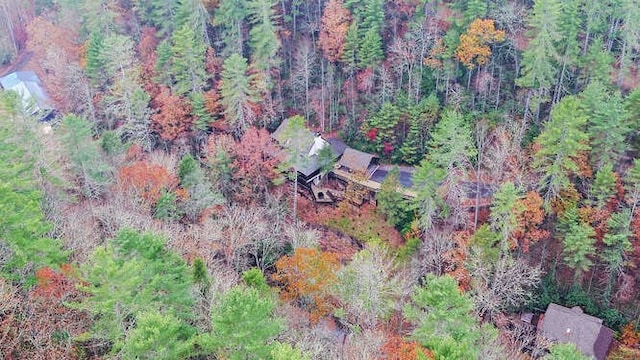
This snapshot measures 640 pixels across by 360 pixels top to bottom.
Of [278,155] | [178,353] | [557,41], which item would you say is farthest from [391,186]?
[178,353]

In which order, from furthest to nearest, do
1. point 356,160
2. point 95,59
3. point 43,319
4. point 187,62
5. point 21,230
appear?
point 95,59 < point 187,62 < point 356,160 < point 21,230 < point 43,319

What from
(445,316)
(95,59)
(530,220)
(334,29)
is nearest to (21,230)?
(445,316)

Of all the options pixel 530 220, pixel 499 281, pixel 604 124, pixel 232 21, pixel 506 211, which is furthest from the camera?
pixel 232 21

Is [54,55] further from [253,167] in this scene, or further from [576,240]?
[576,240]

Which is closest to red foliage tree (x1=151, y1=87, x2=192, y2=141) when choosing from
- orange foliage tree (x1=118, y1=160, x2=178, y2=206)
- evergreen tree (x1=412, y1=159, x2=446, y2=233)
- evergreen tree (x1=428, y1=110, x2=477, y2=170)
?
orange foliage tree (x1=118, y1=160, x2=178, y2=206)

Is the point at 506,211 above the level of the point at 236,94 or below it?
below

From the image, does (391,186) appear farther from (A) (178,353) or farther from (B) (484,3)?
(A) (178,353)

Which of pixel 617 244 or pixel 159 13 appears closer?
pixel 617 244

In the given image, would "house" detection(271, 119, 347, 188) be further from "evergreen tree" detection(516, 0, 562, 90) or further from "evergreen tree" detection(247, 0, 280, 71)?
"evergreen tree" detection(516, 0, 562, 90)
